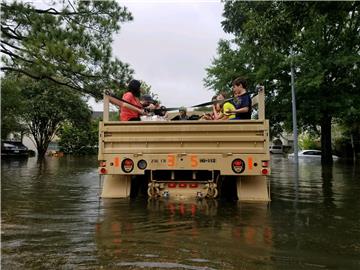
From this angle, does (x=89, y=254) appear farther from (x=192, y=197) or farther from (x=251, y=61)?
(x=251, y=61)

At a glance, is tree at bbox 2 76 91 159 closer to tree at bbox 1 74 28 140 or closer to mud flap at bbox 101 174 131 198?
tree at bbox 1 74 28 140

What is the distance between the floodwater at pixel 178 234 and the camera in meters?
3.95

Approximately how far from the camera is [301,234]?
5.16 metres

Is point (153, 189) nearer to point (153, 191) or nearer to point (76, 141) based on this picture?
point (153, 191)

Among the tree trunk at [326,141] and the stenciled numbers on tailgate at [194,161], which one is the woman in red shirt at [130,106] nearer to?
the stenciled numbers on tailgate at [194,161]

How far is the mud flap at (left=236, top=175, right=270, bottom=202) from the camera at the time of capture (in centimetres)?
756

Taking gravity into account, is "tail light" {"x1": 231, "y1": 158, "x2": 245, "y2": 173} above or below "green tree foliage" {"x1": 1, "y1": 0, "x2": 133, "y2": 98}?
below

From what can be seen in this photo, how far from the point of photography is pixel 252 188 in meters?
7.65

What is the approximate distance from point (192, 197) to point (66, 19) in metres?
8.42

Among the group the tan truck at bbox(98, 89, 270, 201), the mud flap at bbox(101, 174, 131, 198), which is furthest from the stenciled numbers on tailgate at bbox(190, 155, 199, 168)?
the mud flap at bbox(101, 174, 131, 198)

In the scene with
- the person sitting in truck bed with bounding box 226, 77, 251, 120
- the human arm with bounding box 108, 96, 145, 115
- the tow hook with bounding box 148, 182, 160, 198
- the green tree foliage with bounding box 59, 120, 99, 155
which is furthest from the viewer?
the green tree foliage with bounding box 59, 120, 99, 155

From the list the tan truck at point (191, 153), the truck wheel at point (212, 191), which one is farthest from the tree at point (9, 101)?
the truck wheel at point (212, 191)

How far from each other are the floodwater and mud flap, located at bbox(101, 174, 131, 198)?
10.1 inches

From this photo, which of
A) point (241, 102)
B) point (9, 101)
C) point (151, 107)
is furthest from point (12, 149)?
point (241, 102)
